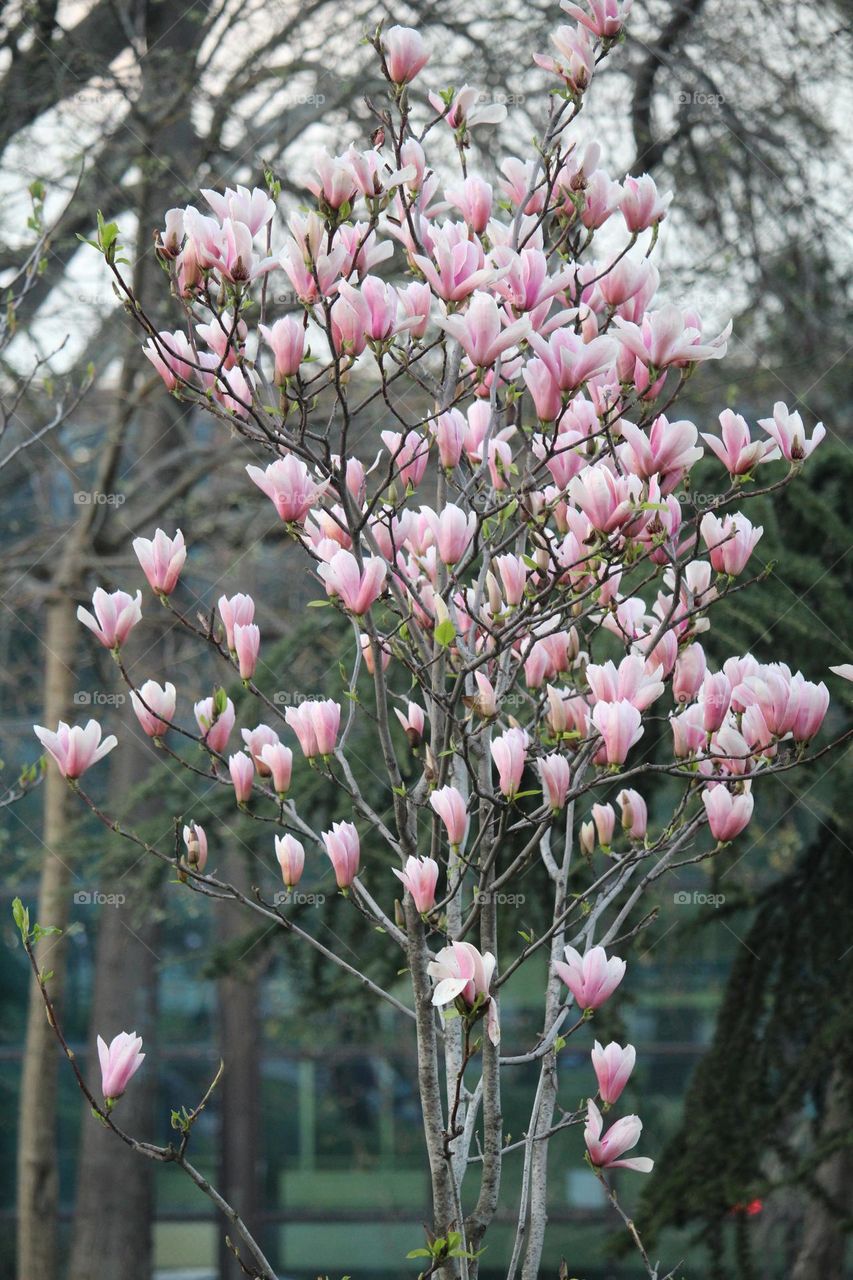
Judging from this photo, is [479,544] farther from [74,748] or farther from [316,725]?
[74,748]

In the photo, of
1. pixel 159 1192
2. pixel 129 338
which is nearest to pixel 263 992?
pixel 159 1192

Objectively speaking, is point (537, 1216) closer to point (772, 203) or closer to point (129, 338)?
point (772, 203)

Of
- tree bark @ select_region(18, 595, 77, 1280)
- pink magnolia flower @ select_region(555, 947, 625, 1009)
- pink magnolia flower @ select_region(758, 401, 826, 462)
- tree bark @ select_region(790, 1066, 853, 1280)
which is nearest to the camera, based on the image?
pink magnolia flower @ select_region(555, 947, 625, 1009)

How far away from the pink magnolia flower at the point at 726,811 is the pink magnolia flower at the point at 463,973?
463mm

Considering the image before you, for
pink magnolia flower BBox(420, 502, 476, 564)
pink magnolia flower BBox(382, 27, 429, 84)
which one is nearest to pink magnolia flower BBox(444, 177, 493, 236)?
pink magnolia flower BBox(382, 27, 429, 84)

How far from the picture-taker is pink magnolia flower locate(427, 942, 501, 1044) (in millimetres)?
1456

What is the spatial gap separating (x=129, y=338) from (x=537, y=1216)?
4656 mm

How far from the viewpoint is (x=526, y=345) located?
6.16ft

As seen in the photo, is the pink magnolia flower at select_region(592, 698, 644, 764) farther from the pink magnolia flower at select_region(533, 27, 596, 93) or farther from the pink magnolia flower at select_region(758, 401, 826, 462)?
the pink magnolia flower at select_region(533, 27, 596, 93)

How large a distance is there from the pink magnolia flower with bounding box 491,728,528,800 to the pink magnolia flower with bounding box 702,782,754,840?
0.28m

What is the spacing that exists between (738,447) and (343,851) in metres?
0.68

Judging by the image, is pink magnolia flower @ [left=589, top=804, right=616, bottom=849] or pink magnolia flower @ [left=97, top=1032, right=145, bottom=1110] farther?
pink magnolia flower @ [left=589, top=804, right=616, bottom=849]

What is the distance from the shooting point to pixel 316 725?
5.80 feet

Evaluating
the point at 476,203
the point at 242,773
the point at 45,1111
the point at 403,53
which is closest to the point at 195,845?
the point at 242,773
